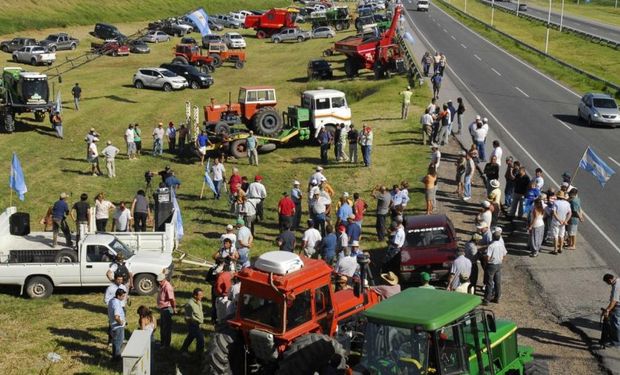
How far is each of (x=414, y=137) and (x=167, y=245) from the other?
17066 mm

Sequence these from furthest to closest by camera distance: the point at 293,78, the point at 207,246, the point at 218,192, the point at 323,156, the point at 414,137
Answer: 1. the point at 293,78
2. the point at 414,137
3. the point at 323,156
4. the point at 218,192
5. the point at 207,246

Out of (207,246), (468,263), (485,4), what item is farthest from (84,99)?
(485,4)

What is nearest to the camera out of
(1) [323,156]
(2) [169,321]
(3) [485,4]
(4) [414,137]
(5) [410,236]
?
(2) [169,321]

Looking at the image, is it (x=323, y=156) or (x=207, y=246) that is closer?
(x=207, y=246)

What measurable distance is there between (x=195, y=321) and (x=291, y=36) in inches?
2536

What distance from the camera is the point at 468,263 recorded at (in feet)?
55.2

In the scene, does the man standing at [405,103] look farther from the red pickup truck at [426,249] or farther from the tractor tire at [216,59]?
the tractor tire at [216,59]

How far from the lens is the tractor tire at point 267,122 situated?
34875 mm

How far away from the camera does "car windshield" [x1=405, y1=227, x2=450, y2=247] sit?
19672 mm

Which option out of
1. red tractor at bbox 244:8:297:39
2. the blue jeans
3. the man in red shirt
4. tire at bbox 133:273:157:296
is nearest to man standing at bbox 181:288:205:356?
tire at bbox 133:273:157:296

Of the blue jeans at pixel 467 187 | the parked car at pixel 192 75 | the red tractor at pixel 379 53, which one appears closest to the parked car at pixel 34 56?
the parked car at pixel 192 75

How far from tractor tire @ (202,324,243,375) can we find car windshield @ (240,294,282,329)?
401 mm

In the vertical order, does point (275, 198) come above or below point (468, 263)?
below

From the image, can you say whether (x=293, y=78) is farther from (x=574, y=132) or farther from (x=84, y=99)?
(x=574, y=132)
